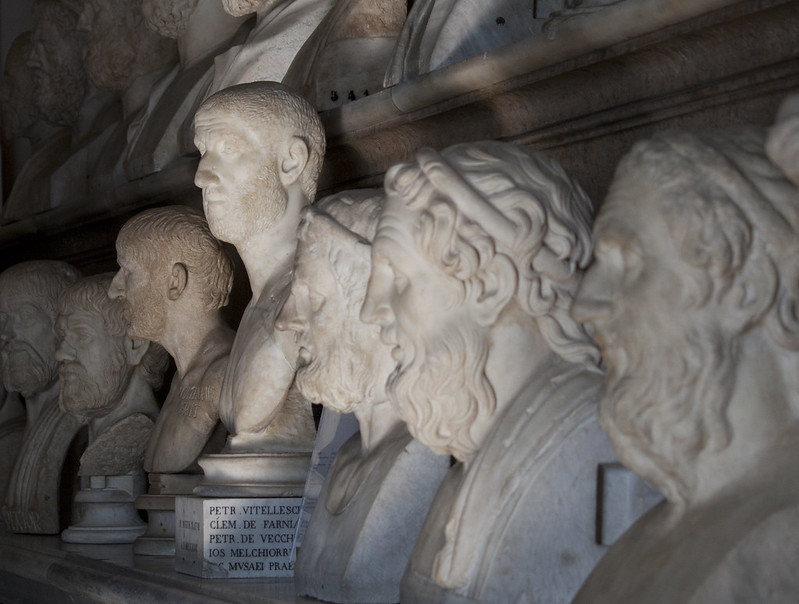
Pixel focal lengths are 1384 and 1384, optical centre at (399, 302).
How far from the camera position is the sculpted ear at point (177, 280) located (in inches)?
202

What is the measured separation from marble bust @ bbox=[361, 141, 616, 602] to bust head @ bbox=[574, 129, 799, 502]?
531 millimetres

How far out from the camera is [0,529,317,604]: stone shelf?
12.7ft

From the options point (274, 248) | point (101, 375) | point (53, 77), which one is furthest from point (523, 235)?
point (53, 77)

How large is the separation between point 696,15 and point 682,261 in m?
1.41

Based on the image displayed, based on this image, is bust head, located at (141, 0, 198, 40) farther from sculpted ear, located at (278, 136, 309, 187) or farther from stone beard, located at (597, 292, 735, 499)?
stone beard, located at (597, 292, 735, 499)

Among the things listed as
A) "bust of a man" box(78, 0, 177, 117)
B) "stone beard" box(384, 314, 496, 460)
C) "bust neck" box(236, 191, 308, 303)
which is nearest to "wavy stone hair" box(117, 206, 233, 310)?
"bust neck" box(236, 191, 308, 303)

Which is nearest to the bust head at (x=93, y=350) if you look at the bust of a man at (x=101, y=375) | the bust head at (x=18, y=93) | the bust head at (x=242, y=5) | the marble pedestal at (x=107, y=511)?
the bust of a man at (x=101, y=375)

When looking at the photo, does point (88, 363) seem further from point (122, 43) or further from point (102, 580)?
point (122, 43)

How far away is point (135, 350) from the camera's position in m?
5.84

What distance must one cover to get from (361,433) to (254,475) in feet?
2.34

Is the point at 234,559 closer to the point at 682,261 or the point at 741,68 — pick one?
the point at 741,68

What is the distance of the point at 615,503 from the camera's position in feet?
9.11

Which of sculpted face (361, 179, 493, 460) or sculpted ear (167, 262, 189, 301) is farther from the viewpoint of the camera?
sculpted ear (167, 262, 189, 301)

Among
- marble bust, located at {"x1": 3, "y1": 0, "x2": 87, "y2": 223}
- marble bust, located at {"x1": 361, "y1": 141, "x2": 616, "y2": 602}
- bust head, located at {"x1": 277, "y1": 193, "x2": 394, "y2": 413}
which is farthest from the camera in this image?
marble bust, located at {"x1": 3, "y1": 0, "x2": 87, "y2": 223}
